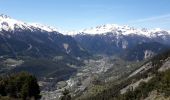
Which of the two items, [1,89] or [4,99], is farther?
[1,89]

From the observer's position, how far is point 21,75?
179 metres

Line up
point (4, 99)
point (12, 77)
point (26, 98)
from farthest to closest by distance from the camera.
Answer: point (12, 77) < point (26, 98) < point (4, 99)

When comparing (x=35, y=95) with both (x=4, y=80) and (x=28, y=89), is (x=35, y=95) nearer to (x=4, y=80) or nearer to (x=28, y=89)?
(x=28, y=89)

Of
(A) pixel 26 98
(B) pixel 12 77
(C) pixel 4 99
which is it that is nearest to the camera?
(C) pixel 4 99

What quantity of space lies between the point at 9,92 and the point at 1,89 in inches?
144

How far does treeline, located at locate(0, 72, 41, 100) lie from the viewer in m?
173

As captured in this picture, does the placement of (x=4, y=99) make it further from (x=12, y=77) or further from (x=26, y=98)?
(x=12, y=77)

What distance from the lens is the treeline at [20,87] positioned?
568ft

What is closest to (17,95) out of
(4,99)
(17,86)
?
(17,86)

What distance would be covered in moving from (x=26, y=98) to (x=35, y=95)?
514 centimetres

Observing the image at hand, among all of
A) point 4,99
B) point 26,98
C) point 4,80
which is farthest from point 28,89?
point 4,99

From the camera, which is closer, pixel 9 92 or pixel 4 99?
pixel 4 99

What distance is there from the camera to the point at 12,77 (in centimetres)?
18488

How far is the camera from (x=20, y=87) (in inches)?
7032
